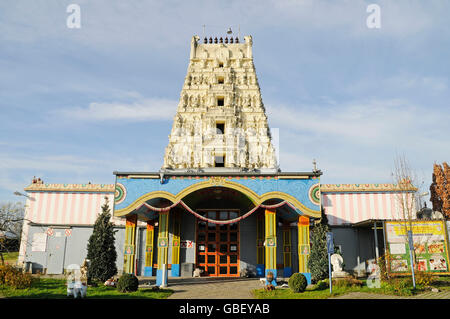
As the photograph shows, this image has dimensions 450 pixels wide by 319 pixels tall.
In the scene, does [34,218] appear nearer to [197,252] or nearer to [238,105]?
[197,252]

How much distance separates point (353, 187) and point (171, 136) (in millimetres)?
17491

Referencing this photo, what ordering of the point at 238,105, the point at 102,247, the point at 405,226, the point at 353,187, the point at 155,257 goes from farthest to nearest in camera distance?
the point at 238,105 < the point at 353,187 < the point at 155,257 < the point at 102,247 < the point at 405,226

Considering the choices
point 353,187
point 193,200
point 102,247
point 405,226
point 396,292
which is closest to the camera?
point 396,292

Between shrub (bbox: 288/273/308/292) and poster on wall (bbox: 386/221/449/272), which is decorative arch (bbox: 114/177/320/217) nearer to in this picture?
shrub (bbox: 288/273/308/292)

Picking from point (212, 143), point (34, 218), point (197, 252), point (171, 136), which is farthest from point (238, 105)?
point (34, 218)

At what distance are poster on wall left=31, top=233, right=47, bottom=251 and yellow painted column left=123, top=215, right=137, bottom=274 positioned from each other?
34.2 ft

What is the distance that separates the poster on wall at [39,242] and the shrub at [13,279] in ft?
37.0

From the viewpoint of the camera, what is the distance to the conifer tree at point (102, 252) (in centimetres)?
1814

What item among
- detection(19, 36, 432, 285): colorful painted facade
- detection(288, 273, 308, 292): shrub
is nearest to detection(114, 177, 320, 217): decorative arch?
detection(19, 36, 432, 285): colorful painted facade

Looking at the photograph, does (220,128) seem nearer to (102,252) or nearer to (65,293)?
(102,252)

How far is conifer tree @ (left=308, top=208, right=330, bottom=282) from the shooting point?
60.6 ft

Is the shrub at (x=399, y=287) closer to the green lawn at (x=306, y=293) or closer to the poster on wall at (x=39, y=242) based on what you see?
the green lawn at (x=306, y=293)

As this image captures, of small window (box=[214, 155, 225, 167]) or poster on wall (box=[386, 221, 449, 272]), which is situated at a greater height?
small window (box=[214, 155, 225, 167])

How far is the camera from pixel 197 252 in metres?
23.8
